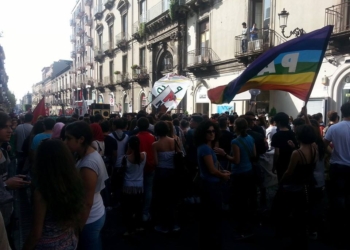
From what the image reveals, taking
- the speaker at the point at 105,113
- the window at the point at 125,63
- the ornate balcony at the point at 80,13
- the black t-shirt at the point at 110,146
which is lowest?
the black t-shirt at the point at 110,146

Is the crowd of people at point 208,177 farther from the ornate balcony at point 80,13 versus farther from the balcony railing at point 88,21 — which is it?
the ornate balcony at point 80,13

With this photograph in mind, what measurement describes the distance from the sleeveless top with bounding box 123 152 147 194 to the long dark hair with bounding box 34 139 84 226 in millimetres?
2455

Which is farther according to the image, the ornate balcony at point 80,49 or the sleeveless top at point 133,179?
the ornate balcony at point 80,49

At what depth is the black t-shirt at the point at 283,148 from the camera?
453cm

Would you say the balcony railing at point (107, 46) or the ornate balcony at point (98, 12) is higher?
the ornate balcony at point (98, 12)

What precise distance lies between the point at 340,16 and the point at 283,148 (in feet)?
26.1

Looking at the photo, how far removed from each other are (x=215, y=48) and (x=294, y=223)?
14792mm

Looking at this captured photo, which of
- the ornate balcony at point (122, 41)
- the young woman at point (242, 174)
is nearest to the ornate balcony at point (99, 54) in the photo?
the ornate balcony at point (122, 41)

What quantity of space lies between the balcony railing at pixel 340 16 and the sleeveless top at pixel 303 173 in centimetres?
822

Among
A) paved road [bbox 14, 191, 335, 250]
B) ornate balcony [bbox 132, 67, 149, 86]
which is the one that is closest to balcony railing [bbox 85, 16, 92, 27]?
ornate balcony [bbox 132, 67, 149, 86]

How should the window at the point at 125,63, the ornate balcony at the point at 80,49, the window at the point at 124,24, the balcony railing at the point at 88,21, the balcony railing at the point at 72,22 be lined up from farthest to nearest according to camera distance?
1. the balcony railing at the point at 72,22
2. the ornate balcony at the point at 80,49
3. the balcony railing at the point at 88,21
4. the window at the point at 125,63
5. the window at the point at 124,24

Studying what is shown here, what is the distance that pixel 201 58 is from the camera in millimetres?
18156

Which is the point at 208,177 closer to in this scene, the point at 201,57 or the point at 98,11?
the point at 201,57

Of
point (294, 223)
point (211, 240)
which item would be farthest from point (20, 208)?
point (294, 223)
